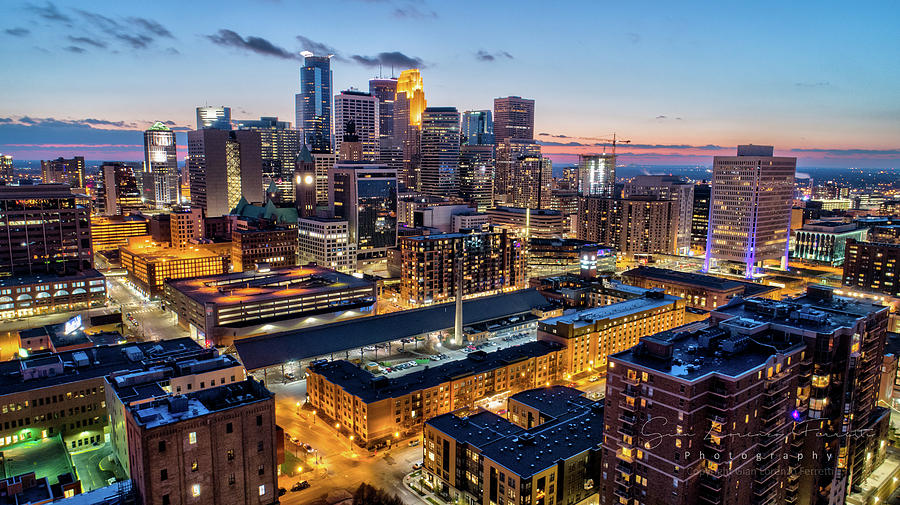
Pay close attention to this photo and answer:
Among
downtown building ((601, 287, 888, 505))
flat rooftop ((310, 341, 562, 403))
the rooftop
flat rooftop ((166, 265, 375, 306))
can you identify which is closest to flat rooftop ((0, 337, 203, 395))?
flat rooftop ((310, 341, 562, 403))

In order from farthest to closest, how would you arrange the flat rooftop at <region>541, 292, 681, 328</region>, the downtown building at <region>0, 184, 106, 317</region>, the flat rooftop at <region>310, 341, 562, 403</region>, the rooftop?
the downtown building at <region>0, 184, 106, 317</region>, the rooftop, the flat rooftop at <region>541, 292, 681, 328</region>, the flat rooftop at <region>310, 341, 562, 403</region>

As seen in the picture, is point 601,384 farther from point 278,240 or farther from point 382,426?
point 278,240

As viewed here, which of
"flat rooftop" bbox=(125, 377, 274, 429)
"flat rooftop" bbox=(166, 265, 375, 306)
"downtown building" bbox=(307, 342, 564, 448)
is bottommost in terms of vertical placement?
"downtown building" bbox=(307, 342, 564, 448)

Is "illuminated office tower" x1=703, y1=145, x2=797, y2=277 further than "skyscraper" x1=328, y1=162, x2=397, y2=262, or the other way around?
"skyscraper" x1=328, y1=162, x2=397, y2=262

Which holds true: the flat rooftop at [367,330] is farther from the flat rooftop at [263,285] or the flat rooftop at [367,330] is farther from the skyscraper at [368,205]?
the skyscraper at [368,205]

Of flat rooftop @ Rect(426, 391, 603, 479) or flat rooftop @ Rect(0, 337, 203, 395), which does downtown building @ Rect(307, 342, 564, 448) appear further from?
flat rooftop @ Rect(0, 337, 203, 395)
